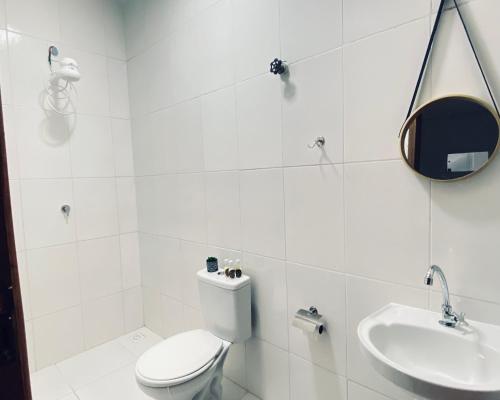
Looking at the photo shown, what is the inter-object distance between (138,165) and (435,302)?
2.10 meters

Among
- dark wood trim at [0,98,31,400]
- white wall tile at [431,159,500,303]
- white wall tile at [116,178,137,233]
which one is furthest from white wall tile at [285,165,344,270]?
white wall tile at [116,178,137,233]

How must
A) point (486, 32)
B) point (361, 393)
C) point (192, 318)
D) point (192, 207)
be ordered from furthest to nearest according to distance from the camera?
point (192, 318)
point (192, 207)
point (361, 393)
point (486, 32)

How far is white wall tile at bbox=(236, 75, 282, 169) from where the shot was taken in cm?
142

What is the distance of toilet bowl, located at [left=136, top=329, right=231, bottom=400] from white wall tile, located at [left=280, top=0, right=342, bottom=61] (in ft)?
4.75

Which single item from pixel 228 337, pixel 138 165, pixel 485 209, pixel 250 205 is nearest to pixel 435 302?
pixel 485 209

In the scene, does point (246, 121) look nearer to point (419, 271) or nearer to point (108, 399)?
point (419, 271)

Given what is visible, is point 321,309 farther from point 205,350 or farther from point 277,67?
point 277,67

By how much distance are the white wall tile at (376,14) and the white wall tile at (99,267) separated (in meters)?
2.08

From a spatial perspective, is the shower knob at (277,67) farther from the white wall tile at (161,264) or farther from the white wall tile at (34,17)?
the white wall tile at (34,17)

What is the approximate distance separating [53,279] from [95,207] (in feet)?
1.80

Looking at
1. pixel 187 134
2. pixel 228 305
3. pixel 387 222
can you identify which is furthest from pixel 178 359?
pixel 187 134

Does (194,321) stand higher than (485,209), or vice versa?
(485,209)

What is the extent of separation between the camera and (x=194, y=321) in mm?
2010

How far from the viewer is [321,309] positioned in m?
1.33
